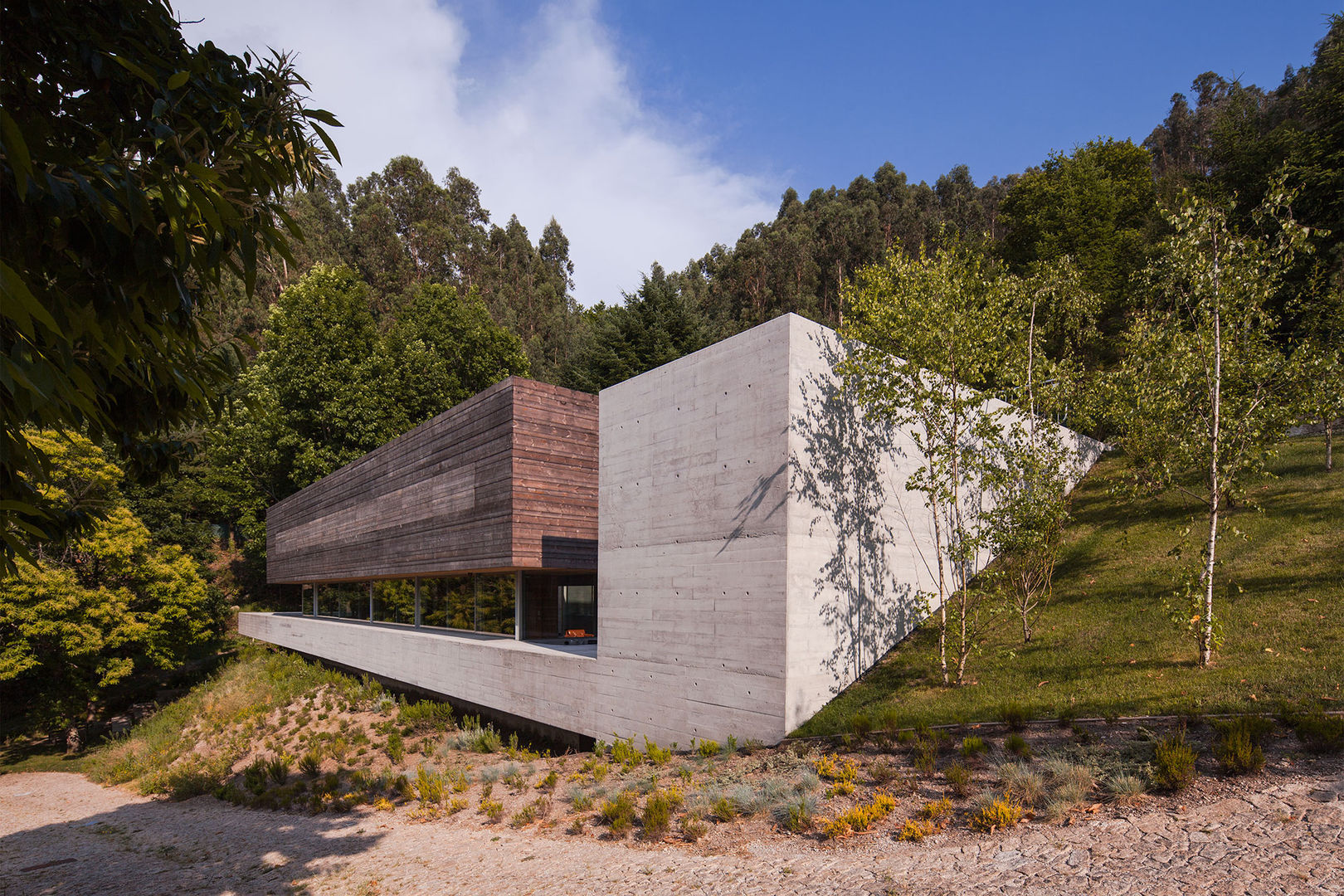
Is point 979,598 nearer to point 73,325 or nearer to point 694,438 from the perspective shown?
point 694,438

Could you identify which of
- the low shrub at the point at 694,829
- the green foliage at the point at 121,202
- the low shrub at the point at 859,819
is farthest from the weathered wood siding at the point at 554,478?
the green foliage at the point at 121,202

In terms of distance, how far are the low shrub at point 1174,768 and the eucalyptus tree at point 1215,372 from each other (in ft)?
9.08

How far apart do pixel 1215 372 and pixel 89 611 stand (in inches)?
1170

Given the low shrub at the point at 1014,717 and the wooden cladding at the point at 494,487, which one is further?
the wooden cladding at the point at 494,487

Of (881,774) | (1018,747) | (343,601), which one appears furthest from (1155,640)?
(343,601)

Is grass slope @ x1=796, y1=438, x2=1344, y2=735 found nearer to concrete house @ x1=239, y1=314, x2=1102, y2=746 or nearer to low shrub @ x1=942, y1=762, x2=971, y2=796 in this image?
concrete house @ x1=239, y1=314, x2=1102, y2=746

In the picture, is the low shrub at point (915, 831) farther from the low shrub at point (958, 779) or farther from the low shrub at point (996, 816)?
the low shrub at point (958, 779)

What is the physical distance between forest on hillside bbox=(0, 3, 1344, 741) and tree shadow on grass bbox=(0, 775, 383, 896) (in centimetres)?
515

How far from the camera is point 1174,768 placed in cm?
579

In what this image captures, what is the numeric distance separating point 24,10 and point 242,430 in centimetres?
3048

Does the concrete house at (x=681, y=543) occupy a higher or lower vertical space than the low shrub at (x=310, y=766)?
higher

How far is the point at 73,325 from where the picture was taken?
9.61 ft

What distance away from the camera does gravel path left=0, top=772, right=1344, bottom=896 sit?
15.9 ft

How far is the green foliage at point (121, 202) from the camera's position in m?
2.90
